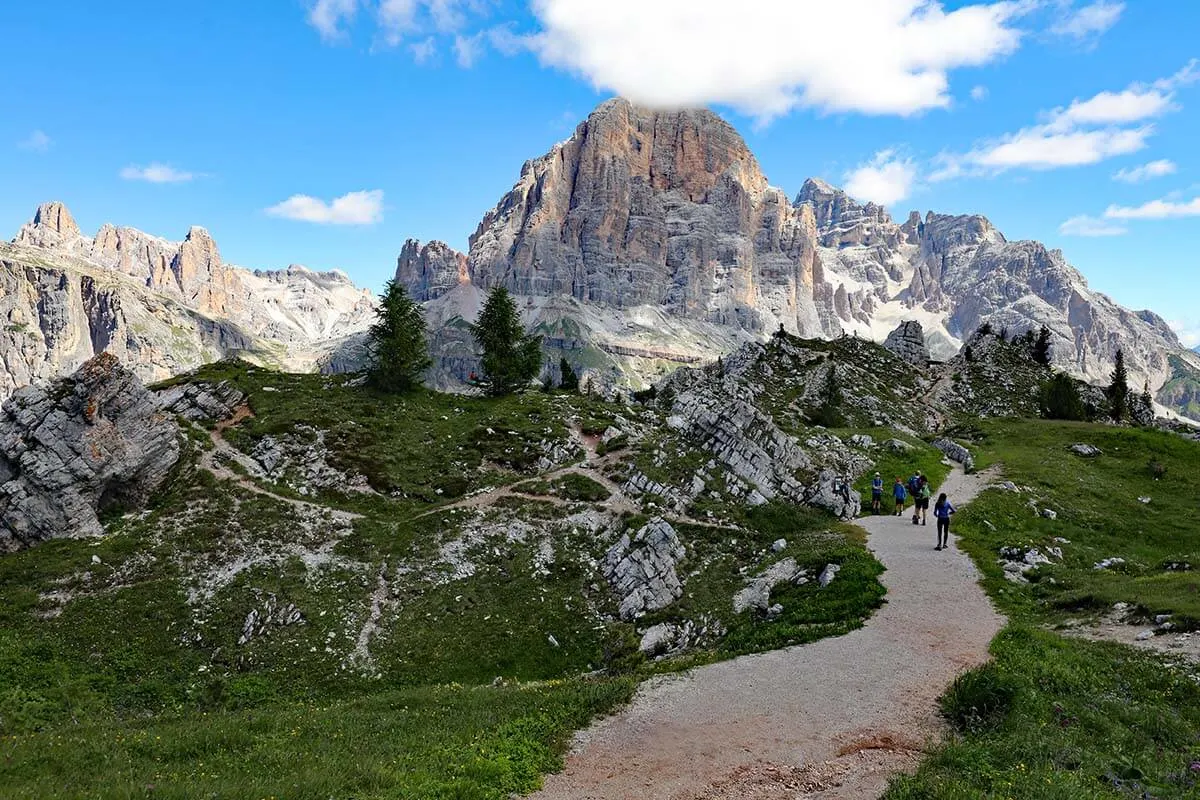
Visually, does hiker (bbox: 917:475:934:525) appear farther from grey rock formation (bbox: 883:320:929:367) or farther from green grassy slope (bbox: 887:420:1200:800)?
grey rock formation (bbox: 883:320:929:367)

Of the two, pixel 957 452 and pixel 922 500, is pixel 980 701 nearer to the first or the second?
pixel 922 500

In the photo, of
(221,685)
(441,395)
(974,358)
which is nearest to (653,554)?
(221,685)

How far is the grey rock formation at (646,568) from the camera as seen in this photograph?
34.2 m

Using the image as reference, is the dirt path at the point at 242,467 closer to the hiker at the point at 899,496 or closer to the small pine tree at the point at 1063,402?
the hiker at the point at 899,496

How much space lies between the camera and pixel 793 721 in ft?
53.1

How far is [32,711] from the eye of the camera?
23234 millimetres

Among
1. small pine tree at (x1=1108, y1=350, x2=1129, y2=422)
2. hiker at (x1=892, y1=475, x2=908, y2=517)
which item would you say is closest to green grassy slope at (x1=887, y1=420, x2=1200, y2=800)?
hiker at (x1=892, y1=475, x2=908, y2=517)

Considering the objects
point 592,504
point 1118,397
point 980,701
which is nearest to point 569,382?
point 592,504

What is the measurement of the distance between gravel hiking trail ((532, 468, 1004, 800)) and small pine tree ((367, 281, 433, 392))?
5404 cm

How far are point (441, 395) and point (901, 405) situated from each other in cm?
7297

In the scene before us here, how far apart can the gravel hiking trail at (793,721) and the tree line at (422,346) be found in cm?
5442

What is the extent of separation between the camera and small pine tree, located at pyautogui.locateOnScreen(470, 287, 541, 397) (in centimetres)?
7469

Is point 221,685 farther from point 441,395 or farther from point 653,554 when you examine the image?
point 441,395

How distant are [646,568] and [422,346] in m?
44.9
